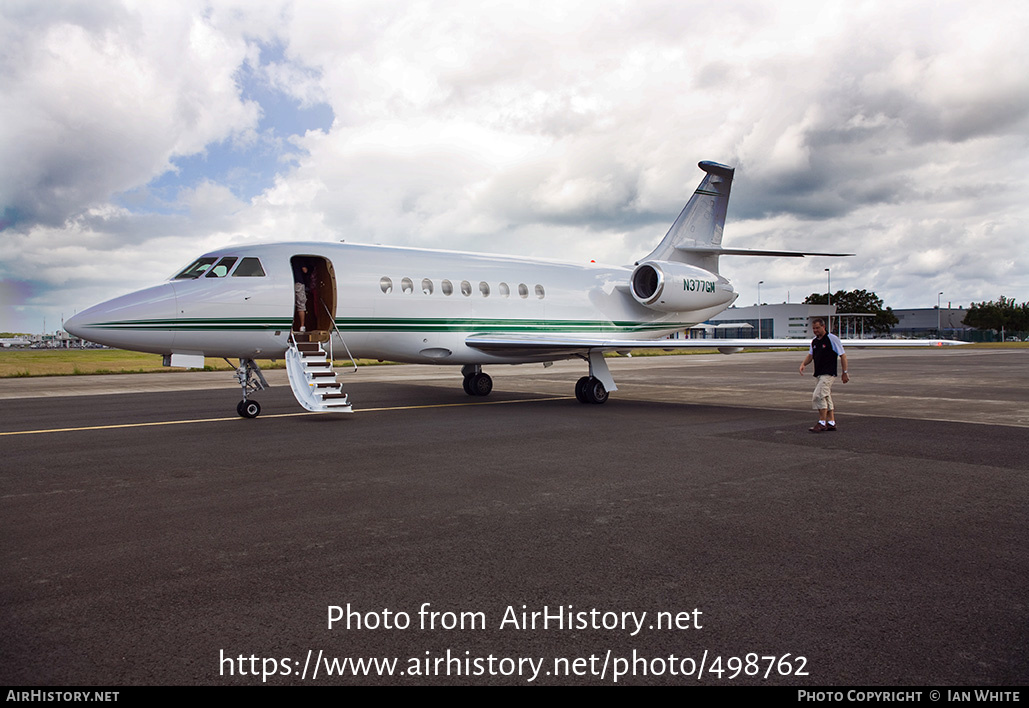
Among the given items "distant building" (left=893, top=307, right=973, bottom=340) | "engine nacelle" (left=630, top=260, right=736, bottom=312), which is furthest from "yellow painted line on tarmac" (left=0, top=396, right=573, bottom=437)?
"distant building" (left=893, top=307, right=973, bottom=340)

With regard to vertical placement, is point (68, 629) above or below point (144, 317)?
below

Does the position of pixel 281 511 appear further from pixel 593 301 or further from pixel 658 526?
pixel 593 301

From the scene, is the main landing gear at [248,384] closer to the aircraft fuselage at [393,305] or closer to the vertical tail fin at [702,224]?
the aircraft fuselage at [393,305]

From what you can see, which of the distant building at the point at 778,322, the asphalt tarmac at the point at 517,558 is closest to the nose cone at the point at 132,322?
the asphalt tarmac at the point at 517,558

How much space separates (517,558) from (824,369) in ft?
25.3

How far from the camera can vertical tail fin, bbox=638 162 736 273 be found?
18875 millimetres

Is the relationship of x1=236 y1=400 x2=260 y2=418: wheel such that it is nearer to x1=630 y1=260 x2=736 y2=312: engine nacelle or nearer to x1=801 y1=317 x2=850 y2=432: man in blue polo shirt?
x1=801 y1=317 x2=850 y2=432: man in blue polo shirt

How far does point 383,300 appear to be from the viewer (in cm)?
1341

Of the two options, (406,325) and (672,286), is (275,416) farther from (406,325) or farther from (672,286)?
(672,286)

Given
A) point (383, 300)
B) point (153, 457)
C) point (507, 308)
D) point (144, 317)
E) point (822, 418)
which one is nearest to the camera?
point (153, 457)

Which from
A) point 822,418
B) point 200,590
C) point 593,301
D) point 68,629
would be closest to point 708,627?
point 200,590

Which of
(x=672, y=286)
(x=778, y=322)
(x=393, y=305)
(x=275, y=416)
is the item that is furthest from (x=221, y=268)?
(x=778, y=322)
